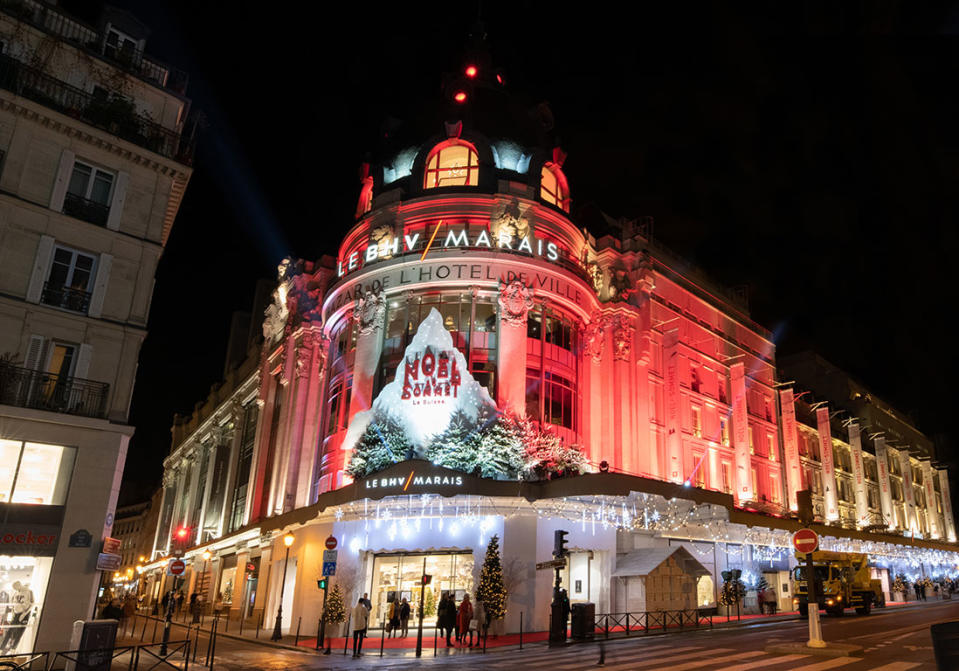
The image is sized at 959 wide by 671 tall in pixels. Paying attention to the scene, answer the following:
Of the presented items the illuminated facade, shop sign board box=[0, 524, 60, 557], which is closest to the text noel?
the illuminated facade

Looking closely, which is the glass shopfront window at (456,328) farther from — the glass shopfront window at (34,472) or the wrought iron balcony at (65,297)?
the glass shopfront window at (34,472)

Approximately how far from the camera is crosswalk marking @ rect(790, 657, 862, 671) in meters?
13.7

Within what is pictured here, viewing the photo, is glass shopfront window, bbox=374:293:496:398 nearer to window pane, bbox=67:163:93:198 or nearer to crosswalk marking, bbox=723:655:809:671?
window pane, bbox=67:163:93:198

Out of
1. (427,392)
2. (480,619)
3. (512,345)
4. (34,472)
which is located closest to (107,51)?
(34,472)

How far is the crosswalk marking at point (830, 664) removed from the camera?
44.8 ft

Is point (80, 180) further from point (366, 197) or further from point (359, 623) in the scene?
point (366, 197)

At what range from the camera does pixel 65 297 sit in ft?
69.3

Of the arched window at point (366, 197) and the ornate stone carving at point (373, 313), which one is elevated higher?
the arched window at point (366, 197)

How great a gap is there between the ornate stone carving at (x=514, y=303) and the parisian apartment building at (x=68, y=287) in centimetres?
1599

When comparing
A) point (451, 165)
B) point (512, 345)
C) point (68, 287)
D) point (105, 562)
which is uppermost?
point (451, 165)

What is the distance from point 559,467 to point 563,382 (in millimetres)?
5059

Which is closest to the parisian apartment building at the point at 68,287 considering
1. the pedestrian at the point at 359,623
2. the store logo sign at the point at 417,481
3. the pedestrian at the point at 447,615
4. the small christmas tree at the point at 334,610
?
the pedestrian at the point at 359,623

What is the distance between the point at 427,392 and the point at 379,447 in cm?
343

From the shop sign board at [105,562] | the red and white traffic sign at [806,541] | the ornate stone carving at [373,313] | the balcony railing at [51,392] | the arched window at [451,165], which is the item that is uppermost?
the arched window at [451,165]
